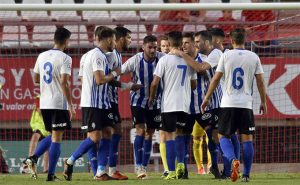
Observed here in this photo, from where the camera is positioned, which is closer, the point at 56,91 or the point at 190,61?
the point at 56,91

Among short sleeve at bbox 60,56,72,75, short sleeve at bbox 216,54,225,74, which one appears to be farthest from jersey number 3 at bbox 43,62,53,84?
short sleeve at bbox 216,54,225,74

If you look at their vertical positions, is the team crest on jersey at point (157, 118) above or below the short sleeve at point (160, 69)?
below

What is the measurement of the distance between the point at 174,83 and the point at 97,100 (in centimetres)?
115

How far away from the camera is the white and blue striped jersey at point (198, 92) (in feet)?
49.8

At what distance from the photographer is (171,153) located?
14398 millimetres

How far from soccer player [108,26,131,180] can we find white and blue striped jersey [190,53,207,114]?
1135 mm

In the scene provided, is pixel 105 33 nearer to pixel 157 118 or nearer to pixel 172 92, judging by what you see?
pixel 172 92

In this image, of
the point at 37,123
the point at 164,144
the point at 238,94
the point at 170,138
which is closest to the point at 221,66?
the point at 238,94

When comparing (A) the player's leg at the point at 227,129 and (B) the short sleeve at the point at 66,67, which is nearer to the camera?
(A) the player's leg at the point at 227,129

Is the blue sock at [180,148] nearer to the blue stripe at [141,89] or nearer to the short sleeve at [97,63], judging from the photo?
the blue stripe at [141,89]

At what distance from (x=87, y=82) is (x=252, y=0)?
11.5 m

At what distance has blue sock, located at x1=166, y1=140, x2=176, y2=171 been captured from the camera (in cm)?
1441

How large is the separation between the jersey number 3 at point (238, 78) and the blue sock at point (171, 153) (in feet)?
4.80

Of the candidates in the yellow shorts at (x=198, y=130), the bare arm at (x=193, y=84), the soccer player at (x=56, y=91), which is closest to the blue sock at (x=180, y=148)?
the bare arm at (x=193, y=84)
